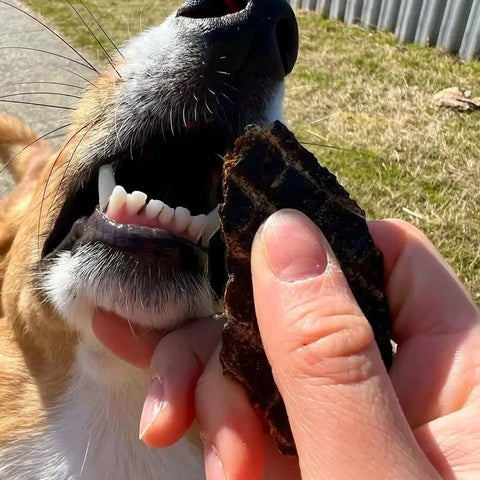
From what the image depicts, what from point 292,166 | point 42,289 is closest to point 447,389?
point 292,166

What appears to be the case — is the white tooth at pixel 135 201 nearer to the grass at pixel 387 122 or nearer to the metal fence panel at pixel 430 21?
the grass at pixel 387 122

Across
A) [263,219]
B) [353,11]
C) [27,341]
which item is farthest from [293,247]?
[353,11]

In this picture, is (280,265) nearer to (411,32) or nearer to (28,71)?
(28,71)

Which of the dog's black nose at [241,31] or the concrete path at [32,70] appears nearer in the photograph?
the dog's black nose at [241,31]

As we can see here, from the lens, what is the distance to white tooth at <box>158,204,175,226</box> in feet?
6.01

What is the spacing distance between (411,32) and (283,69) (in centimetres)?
620

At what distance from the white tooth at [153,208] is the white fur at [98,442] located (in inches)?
27.1

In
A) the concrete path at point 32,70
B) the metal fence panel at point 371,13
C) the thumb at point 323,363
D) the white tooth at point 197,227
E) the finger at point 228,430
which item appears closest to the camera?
the thumb at point 323,363

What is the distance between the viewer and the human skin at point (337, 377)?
49.5 inches

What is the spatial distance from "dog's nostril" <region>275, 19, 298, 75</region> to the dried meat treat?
440 millimetres

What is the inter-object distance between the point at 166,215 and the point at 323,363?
708mm

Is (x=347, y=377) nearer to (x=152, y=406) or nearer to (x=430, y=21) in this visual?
(x=152, y=406)

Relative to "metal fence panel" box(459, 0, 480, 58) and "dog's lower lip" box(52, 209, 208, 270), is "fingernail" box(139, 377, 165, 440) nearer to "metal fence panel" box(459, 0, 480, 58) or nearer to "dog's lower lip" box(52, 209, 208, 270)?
"dog's lower lip" box(52, 209, 208, 270)

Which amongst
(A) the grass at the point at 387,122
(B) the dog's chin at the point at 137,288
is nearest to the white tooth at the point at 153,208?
(B) the dog's chin at the point at 137,288
